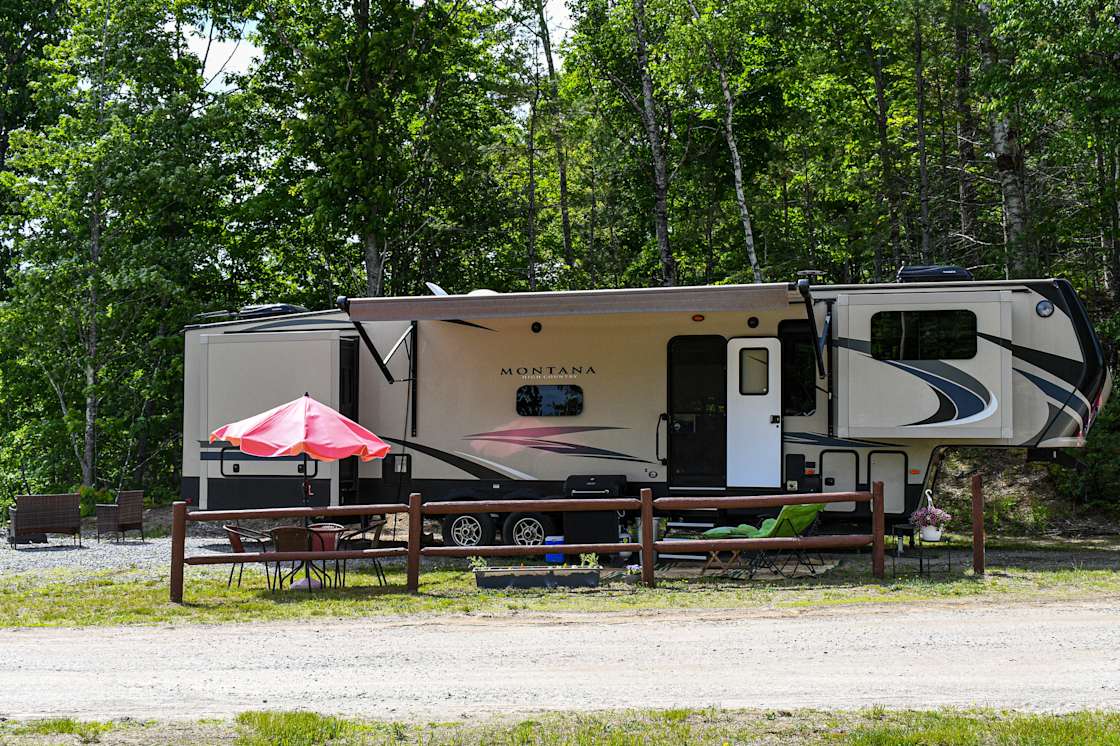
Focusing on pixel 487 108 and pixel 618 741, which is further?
pixel 487 108

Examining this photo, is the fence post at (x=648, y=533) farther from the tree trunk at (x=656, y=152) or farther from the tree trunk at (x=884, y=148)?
the tree trunk at (x=884, y=148)

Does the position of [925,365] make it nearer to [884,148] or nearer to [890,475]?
[890,475]

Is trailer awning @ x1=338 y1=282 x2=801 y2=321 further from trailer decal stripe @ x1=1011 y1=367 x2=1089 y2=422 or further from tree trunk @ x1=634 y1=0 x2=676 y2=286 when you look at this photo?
tree trunk @ x1=634 y1=0 x2=676 y2=286

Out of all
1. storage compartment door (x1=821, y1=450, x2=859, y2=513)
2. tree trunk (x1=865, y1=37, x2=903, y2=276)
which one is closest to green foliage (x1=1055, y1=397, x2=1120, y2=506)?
storage compartment door (x1=821, y1=450, x2=859, y2=513)

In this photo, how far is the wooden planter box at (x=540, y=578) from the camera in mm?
10414

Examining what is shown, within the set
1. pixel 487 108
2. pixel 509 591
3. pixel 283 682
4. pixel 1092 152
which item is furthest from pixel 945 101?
pixel 283 682

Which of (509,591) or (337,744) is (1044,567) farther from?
(337,744)

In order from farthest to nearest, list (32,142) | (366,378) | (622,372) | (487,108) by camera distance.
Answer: (487,108)
(32,142)
(366,378)
(622,372)

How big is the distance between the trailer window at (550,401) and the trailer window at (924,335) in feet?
11.2

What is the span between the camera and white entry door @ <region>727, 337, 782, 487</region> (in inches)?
480

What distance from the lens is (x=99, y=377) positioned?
21.7m

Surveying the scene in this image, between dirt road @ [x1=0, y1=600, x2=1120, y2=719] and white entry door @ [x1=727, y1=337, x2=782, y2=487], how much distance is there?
361cm

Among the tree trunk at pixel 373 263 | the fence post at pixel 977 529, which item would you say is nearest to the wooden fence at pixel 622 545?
the fence post at pixel 977 529

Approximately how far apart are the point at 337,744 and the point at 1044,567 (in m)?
8.33
